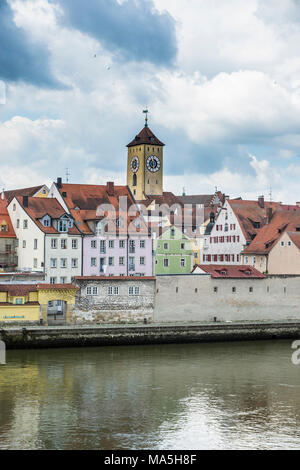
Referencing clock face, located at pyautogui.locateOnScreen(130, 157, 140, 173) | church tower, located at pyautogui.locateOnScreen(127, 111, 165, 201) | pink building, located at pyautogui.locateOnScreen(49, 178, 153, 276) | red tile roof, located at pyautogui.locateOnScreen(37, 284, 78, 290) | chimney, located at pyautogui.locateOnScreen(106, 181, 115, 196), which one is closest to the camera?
red tile roof, located at pyautogui.locateOnScreen(37, 284, 78, 290)

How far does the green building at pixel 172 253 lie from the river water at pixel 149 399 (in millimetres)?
19400

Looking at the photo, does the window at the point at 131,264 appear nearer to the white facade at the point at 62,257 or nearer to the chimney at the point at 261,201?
the white facade at the point at 62,257

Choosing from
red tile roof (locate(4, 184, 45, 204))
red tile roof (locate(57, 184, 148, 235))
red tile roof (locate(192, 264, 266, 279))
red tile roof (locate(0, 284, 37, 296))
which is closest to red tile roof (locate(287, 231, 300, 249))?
red tile roof (locate(192, 264, 266, 279))

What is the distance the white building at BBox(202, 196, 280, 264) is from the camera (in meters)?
72.8

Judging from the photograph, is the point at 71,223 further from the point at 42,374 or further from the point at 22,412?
the point at 22,412

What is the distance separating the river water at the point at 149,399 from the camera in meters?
26.5

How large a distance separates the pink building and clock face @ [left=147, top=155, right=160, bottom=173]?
55975 millimetres

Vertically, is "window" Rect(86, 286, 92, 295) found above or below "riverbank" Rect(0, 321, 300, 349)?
above

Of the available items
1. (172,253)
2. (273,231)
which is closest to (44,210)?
(172,253)

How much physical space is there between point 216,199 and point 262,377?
7937 cm

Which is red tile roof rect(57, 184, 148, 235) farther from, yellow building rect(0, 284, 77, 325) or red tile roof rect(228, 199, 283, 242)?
red tile roof rect(228, 199, 283, 242)

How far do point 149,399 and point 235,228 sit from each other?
42828mm

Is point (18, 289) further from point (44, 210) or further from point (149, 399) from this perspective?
point (149, 399)

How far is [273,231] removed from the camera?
68.2 m
